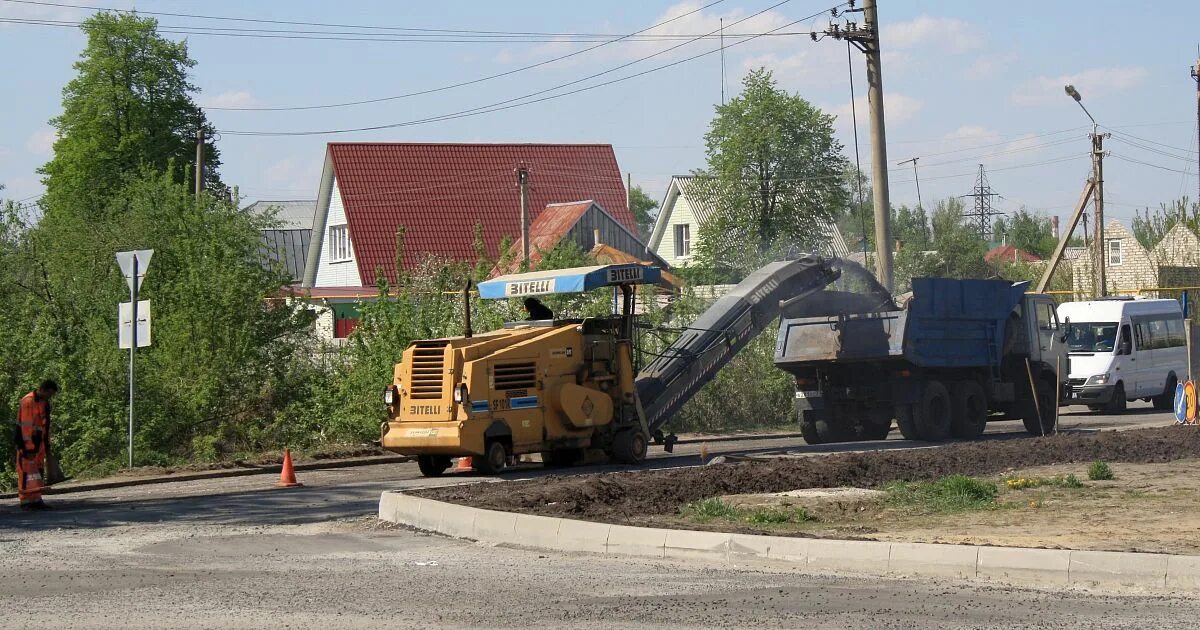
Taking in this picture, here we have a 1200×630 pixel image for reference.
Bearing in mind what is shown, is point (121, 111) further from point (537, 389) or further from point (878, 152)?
point (537, 389)

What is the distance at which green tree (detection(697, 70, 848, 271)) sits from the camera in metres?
63.1

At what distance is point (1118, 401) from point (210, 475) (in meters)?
22.2

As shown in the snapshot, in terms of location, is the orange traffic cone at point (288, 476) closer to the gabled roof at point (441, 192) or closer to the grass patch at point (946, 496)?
the grass patch at point (946, 496)

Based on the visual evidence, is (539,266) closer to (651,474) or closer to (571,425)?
(571,425)

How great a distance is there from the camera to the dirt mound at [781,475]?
13758 mm

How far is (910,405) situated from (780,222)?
42.2 metres

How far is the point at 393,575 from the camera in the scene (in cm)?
1021

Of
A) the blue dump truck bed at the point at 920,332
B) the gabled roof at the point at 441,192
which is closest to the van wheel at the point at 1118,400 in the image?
the blue dump truck bed at the point at 920,332

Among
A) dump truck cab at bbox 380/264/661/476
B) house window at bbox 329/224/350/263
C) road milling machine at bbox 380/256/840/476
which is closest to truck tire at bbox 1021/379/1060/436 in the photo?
road milling machine at bbox 380/256/840/476

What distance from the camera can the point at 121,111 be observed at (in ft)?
216

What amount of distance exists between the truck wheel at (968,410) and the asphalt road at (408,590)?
1256 centimetres

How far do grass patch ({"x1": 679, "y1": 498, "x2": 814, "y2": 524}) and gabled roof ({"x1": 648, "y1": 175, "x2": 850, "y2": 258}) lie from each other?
47.9m

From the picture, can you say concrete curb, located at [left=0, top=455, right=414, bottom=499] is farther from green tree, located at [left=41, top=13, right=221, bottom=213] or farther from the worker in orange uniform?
green tree, located at [left=41, top=13, right=221, bottom=213]

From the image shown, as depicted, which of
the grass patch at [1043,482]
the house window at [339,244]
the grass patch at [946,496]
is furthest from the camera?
the house window at [339,244]
